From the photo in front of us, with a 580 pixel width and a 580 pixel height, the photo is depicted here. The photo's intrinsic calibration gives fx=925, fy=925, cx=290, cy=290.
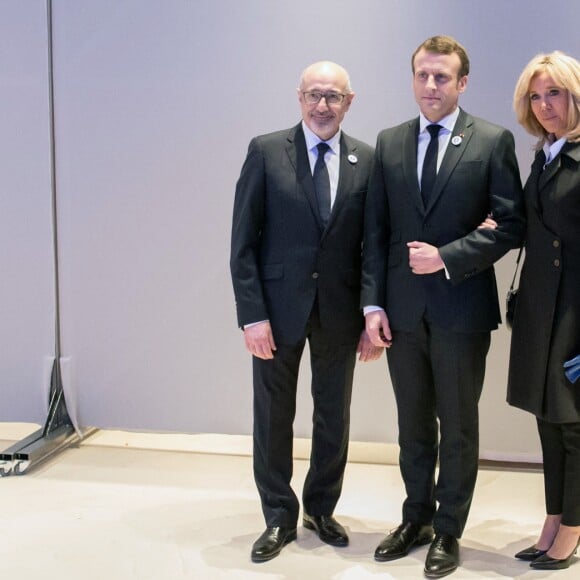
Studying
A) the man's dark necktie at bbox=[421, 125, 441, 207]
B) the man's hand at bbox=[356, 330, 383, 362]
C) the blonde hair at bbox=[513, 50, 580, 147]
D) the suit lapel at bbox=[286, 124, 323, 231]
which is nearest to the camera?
the blonde hair at bbox=[513, 50, 580, 147]

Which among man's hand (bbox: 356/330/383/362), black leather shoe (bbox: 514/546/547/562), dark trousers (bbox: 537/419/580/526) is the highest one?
man's hand (bbox: 356/330/383/362)

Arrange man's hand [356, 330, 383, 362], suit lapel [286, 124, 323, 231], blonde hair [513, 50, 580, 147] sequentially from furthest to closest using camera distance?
man's hand [356, 330, 383, 362], suit lapel [286, 124, 323, 231], blonde hair [513, 50, 580, 147]

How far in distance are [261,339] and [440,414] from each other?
61 centimetres

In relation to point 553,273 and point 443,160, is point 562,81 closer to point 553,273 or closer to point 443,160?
point 443,160

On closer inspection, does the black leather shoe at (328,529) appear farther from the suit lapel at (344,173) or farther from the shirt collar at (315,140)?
the shirt collar at (315,140)

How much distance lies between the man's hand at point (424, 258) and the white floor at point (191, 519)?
0.95 m

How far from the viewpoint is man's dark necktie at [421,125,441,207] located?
2.82 m

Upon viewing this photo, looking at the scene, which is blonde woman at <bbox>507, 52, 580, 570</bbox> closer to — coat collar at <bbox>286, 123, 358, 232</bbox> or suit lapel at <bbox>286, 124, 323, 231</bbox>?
coat collar at <bbox>286, 123, 358, 232</bbox>

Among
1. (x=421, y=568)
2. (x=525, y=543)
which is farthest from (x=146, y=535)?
(x=525, y=543)

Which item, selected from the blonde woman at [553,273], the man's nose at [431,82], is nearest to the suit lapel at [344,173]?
the man's nose at [431,82]

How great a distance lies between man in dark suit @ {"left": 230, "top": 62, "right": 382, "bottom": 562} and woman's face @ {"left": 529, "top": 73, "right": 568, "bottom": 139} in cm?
55

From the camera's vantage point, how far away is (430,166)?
9.28 ft

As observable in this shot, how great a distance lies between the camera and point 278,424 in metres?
3.06

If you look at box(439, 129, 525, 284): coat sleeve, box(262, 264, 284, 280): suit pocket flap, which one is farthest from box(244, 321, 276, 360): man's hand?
box(439, 129, 525, 284): coat sleeve
